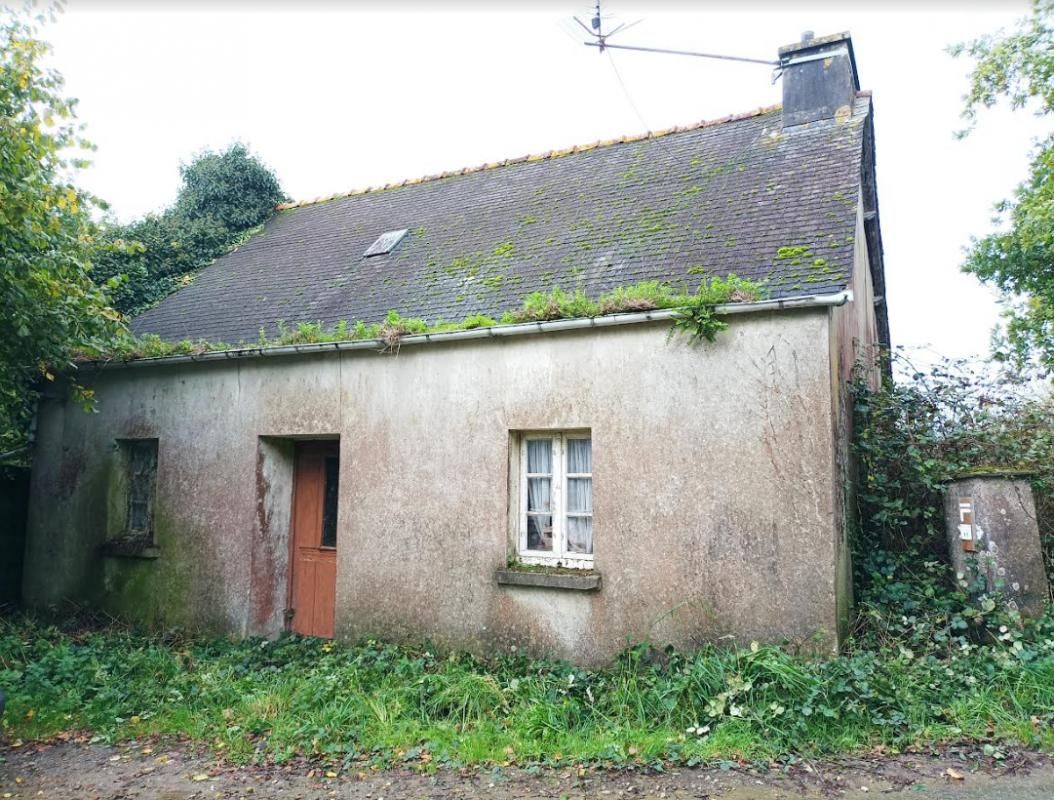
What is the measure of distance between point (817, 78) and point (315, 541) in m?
8.53

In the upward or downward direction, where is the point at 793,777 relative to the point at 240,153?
downward

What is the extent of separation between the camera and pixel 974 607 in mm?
6277

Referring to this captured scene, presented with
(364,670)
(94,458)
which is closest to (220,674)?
(364,670)

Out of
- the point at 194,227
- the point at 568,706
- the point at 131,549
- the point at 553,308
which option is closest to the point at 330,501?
the point at 131,549

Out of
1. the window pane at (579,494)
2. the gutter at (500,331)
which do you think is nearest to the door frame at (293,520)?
the gutter at (500,331)

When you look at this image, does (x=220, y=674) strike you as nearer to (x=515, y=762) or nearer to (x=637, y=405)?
(x=515, y=762)

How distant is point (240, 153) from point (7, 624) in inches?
376

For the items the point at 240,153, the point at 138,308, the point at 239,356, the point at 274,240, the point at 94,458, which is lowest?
the point at 94,458

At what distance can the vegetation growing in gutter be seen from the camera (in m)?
6.29

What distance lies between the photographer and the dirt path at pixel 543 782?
448cm

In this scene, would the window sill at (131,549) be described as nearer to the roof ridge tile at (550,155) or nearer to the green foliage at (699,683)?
the green foliage at (699,683)

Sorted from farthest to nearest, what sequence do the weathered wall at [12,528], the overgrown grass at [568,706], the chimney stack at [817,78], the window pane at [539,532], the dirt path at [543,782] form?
the weathered wall at [12,528] → the chimney stack at [817,78] → the window pane at [539,532] → the overgrown grass at [568,706] → the dirt path at [543,782]

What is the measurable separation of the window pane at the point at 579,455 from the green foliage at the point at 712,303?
1.48 m

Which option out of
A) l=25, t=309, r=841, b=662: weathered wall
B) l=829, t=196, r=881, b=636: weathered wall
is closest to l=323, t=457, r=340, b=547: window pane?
l=25, t=309, r=841, b=662: weathered wall
